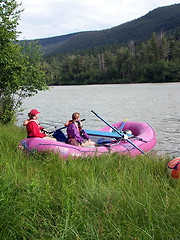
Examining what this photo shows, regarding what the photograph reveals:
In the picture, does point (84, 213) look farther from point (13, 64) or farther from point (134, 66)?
point (134, 66)

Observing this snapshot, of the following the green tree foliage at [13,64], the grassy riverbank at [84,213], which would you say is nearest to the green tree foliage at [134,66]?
the green tree foliage at [13,64]

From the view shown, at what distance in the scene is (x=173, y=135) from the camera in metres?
9.30

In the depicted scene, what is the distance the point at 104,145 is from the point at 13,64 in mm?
3491

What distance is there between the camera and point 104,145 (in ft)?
19.9

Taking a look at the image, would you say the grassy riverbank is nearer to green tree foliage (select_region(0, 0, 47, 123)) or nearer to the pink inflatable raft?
the pink inflatable raft

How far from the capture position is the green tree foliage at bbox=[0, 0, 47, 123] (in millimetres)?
7280

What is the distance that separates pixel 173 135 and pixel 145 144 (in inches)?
125

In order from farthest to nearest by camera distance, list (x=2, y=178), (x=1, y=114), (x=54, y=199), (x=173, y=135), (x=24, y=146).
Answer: (x=173, y=135) → (x=1, y=114) → (x=24, y=146) → (x=2, y=178) → (x=54, y=199)

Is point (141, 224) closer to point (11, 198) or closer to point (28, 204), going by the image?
point (28, 204)

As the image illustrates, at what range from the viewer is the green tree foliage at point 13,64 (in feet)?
23.9

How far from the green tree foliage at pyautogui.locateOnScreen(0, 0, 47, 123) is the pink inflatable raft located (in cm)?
251

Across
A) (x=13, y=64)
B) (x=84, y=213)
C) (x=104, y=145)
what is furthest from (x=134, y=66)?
(x=84, y=213)

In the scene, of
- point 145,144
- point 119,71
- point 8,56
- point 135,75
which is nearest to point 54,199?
point 145,144

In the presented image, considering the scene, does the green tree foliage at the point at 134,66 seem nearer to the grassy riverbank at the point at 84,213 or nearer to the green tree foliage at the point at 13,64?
the green tree foliage at the point at 13,64
